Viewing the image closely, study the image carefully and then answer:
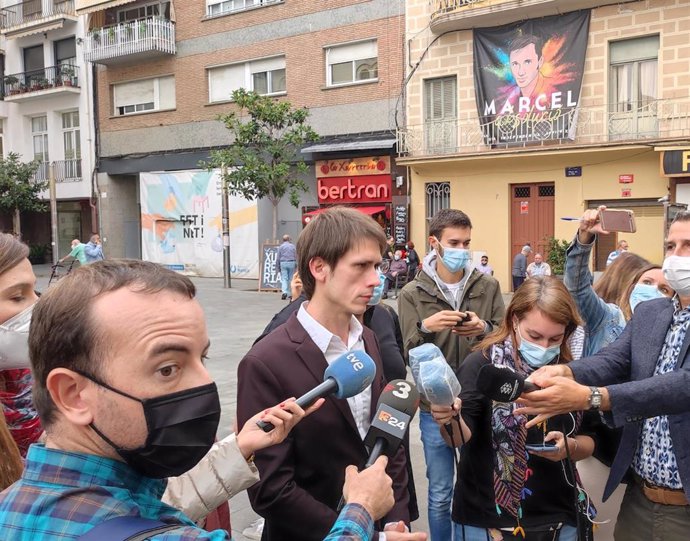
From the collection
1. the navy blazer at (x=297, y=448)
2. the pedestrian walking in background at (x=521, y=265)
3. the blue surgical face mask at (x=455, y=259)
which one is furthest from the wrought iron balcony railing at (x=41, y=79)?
the navy blazer at (x=297, y=448)

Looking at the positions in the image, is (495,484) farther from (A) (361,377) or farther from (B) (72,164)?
(B) (72,164)

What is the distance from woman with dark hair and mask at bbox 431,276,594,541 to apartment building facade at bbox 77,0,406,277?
1778 centimetres

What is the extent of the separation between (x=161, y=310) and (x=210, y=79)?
24.4 m

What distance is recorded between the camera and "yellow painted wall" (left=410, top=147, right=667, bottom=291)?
54.5 ft

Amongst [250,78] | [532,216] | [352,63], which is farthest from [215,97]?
[532,216]

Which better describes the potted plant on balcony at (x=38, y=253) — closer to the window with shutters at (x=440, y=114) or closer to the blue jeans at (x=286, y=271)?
the blue jeans at (x=286, y=271)

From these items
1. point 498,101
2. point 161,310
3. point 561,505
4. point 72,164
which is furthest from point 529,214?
point 72,164

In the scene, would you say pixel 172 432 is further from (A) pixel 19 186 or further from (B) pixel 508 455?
(A) pixel 19 186

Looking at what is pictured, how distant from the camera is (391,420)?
6.13ft

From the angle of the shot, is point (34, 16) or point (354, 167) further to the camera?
point (34, 16)

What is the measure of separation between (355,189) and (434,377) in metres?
19.5

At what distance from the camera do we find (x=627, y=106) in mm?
16859

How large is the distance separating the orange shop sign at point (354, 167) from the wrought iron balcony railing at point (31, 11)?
14098mm

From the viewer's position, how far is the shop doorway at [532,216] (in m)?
18.3
